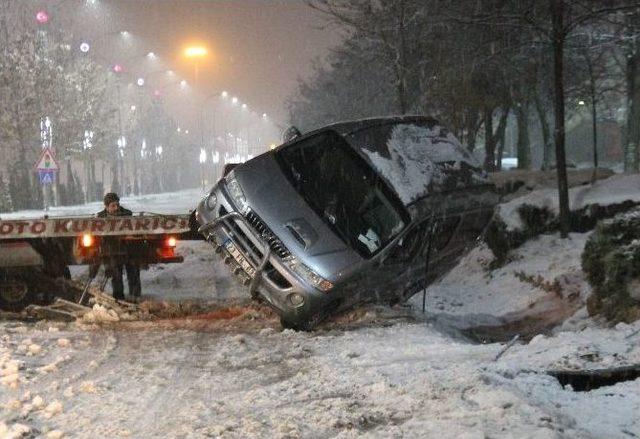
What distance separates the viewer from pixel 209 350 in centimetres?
751

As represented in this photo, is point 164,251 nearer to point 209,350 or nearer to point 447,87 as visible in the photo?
point 209,350

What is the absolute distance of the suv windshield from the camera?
8.20 meters

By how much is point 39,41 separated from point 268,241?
35.0 m

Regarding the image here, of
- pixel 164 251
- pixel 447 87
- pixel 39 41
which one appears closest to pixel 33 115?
pixel 39 41

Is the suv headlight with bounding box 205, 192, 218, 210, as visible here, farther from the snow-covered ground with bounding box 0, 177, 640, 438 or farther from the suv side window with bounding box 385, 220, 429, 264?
the suv side window with bounding box 385, 220, 429, 264

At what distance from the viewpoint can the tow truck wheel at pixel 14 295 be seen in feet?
32.6

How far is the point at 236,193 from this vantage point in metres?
8.69

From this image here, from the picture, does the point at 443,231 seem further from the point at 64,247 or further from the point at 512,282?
the point at 64,247

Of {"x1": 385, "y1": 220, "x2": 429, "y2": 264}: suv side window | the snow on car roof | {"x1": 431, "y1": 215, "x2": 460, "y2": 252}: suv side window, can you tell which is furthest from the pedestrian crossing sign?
{"x1": 385, "y1": 220, "x2": 429, "y2": 264}: suv side window

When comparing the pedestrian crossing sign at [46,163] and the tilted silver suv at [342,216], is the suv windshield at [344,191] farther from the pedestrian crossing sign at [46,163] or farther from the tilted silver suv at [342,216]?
the pedestrian crossing sign at [46,163]

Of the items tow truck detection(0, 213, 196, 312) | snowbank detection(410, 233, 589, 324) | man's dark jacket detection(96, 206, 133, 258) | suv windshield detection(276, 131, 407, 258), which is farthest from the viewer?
snowbank detection(410, 233, 589, 324)

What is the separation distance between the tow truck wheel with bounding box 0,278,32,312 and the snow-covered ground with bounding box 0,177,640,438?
1114mm

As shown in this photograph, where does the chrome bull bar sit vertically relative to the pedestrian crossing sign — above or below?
below

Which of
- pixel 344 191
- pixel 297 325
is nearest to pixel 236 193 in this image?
pixel 344 191
